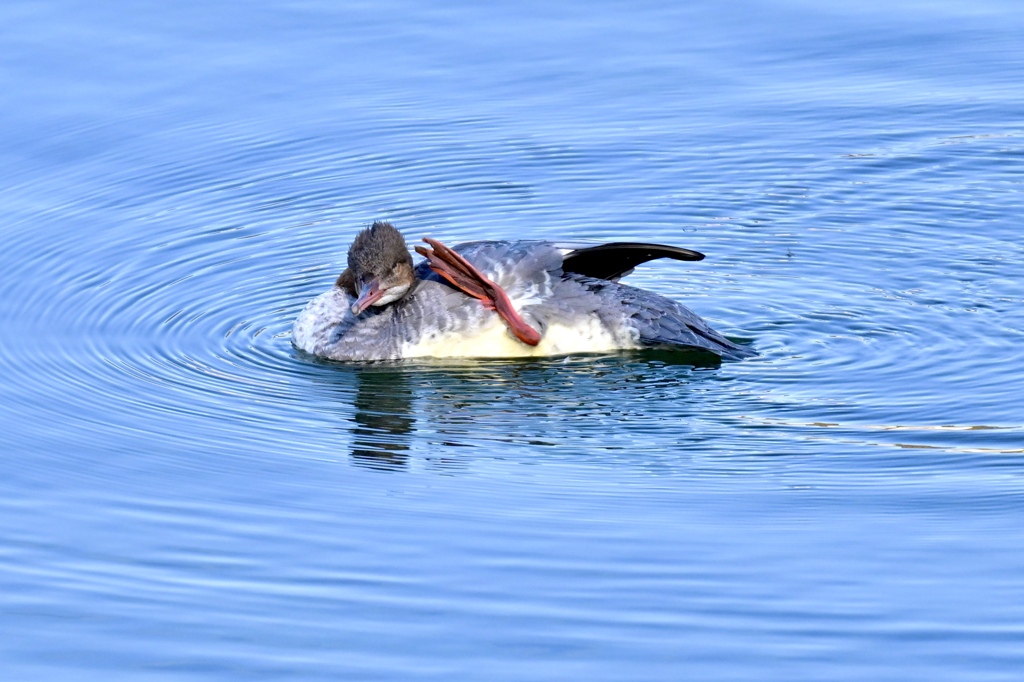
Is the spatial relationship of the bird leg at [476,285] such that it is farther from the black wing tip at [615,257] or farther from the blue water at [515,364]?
the black wing tip at [615,257]

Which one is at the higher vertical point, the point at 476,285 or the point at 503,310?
the point at 476,285

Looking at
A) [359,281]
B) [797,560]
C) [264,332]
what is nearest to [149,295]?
[264,332]

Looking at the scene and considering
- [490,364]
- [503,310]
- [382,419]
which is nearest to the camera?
[382,419]

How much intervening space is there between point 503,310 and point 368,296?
0.89 metres

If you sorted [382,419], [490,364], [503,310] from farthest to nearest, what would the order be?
[490,364], [503,310], [382,419]

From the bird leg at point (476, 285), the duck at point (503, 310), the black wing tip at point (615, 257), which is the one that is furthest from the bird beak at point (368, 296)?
the black wing tip at point (615, 257)

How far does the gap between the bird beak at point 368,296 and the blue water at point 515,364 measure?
452mm

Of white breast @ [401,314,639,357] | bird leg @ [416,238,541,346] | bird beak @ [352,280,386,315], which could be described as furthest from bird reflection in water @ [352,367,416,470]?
bird leg @ [416,238,541,346]

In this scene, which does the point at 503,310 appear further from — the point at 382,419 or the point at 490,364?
the point at 382,419

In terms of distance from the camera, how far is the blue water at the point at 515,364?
25.1ft

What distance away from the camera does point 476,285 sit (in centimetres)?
1161

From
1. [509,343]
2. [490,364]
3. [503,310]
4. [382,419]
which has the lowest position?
[382,419]

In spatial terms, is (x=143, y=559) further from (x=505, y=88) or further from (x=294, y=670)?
(x=505, y=88)

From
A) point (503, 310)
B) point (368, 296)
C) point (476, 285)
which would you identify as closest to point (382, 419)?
point (368, 296)
